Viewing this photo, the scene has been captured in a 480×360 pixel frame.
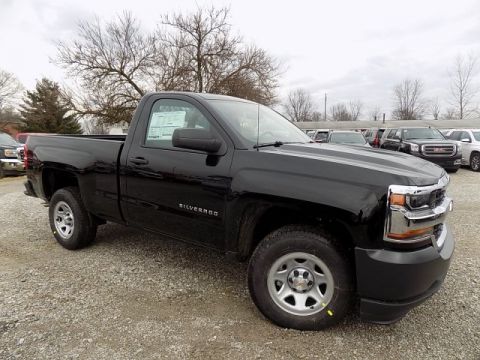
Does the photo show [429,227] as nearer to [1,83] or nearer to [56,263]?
[56,263]

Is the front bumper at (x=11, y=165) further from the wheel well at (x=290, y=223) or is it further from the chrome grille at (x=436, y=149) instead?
the chrome grille at (x=436, y=149)

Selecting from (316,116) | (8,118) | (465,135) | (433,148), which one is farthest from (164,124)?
(316,116)

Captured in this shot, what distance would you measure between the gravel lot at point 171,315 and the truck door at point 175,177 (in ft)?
1.93

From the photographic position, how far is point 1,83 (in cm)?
5091

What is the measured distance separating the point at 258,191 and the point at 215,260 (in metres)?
1.69

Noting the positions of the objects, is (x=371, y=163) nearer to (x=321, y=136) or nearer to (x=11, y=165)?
(x=321, y=136)

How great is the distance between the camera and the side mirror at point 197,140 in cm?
303

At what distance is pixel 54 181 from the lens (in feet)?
16.1

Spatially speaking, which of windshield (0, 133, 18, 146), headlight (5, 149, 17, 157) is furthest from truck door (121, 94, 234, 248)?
windshield (0, 133, 18, 146)

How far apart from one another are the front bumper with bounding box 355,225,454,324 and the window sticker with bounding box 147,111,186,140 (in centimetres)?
205

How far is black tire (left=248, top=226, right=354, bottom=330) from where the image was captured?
8.71 ft

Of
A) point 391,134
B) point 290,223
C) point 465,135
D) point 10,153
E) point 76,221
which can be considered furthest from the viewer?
point 391,134

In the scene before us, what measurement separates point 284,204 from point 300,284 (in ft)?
2.08

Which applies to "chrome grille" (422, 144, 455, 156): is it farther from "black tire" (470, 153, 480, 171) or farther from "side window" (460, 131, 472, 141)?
"side window" (460, 131, 472, 141)
